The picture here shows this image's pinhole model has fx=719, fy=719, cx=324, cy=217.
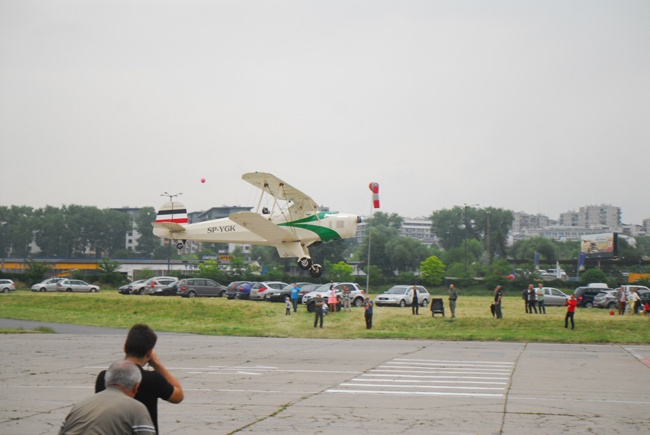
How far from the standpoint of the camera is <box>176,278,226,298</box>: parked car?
4949cm

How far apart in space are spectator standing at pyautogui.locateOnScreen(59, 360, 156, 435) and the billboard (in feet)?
380

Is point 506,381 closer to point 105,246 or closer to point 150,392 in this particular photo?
point 150,392

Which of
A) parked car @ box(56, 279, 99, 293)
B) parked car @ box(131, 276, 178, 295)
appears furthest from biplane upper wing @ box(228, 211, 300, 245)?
parked car @ box(56, 279, 99, 293)

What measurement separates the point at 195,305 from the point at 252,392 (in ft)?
85.9

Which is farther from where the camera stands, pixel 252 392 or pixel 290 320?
pixel 290 320

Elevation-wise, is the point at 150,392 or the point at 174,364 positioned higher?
the point at 150,392

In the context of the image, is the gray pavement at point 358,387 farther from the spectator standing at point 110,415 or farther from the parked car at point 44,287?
the parked car at point 44,287

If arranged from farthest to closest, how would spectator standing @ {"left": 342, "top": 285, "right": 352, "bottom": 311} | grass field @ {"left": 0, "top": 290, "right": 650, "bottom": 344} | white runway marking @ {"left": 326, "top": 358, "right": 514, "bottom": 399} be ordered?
spectator standing @ {"left": 342, "top": 285, "right": 352, "bottom": 311}, grass field @ {"left": 0, "top": 290, "right": 650, "bottom": 344}, white runway marking @ {"left": 326, "top": 358, "right": 514, "bottom": 399}

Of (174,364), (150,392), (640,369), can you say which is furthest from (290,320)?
(150,392)

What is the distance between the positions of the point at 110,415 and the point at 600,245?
119688mm

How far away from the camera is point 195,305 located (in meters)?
38.8

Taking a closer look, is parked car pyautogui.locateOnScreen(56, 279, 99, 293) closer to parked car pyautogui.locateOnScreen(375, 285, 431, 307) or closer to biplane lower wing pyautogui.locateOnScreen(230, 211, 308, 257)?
parked car pyautogui.locateOnScreen(375, 285, 431, 307)

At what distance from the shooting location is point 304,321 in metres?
33.0

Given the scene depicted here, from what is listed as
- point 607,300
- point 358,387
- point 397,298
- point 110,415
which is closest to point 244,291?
point 397,298
